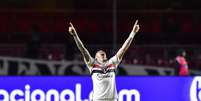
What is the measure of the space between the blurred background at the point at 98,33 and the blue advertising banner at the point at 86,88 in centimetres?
412

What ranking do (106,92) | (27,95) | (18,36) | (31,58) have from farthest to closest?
1. (18,36)
2. (31,58)
3. (27,95)
4. (106,92)

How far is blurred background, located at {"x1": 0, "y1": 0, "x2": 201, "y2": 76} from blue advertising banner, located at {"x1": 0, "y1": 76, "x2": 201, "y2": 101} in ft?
Result: 13.5

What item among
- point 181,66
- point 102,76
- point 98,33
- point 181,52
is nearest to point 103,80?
point 102,76

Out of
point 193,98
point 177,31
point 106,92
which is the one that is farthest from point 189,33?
point 106,92

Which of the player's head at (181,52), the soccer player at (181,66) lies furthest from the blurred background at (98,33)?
the soccer player at (181,66)

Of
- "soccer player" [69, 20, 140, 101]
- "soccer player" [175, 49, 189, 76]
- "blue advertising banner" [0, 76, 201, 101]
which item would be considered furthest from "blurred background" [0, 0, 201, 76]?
"soccer player" [69, 20, 140, 101]

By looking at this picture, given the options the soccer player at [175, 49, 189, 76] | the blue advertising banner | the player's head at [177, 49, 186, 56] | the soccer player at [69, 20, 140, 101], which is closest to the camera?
the soccer player at [69, 20, 140, 101]

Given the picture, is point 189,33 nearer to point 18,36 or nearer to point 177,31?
point 177,31

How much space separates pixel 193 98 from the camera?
53.1 feet

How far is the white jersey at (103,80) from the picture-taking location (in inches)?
488

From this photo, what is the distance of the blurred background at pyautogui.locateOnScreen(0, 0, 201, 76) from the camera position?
2050 cm

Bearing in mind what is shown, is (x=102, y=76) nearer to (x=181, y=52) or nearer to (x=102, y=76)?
(x=102, y=76)

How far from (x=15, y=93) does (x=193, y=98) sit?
11.8 feet

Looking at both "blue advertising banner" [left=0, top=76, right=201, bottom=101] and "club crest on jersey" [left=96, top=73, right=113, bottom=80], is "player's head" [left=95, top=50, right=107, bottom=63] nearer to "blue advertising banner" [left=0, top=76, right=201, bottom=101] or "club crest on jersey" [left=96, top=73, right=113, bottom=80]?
"club crest on jersey" [left=96, top=73, right=113, bottom=80]
